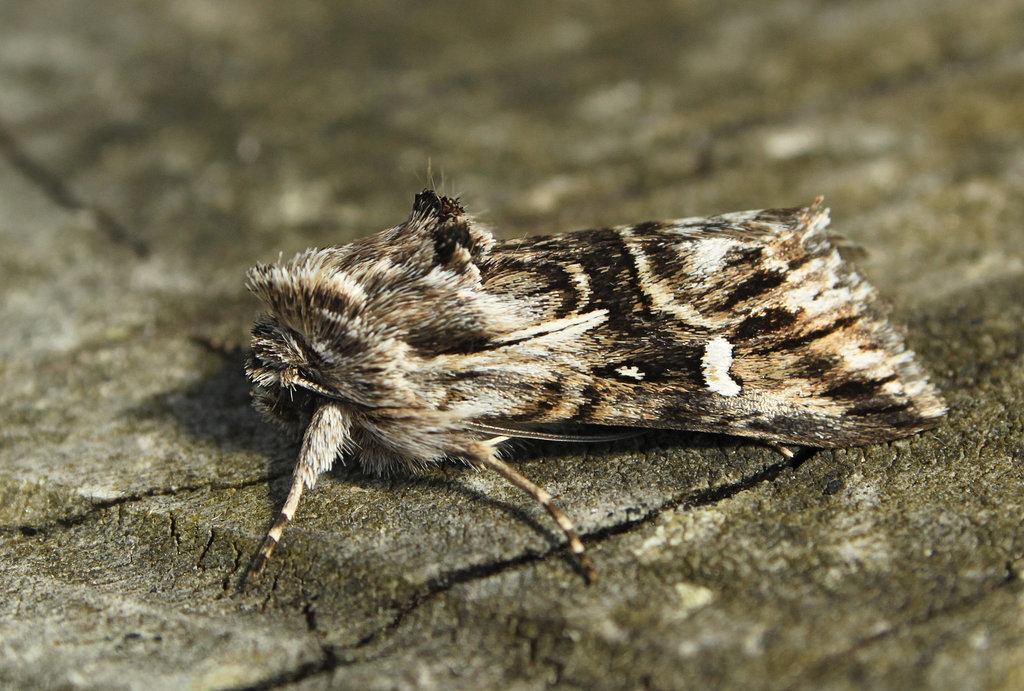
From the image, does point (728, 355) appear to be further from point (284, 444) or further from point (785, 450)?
point (284, 444)

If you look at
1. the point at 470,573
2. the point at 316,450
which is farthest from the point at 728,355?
the point at 316,450

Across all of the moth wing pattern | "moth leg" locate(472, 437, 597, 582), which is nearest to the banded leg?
"moth leg" locate(472, 437, 597, 582)

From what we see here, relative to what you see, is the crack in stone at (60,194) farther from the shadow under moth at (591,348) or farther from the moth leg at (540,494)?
the moth leg at (540,494)

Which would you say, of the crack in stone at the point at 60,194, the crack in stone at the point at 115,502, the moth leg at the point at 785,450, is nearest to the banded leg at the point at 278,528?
the crack in stone at the point at 115,502

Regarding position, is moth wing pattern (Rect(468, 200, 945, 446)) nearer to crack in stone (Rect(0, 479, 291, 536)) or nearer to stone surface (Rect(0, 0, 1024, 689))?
stone surface (Rect(0, 0, 1024, 689))

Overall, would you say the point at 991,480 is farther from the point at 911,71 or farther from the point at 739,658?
the point at 911,71

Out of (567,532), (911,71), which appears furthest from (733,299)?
(911,71)
